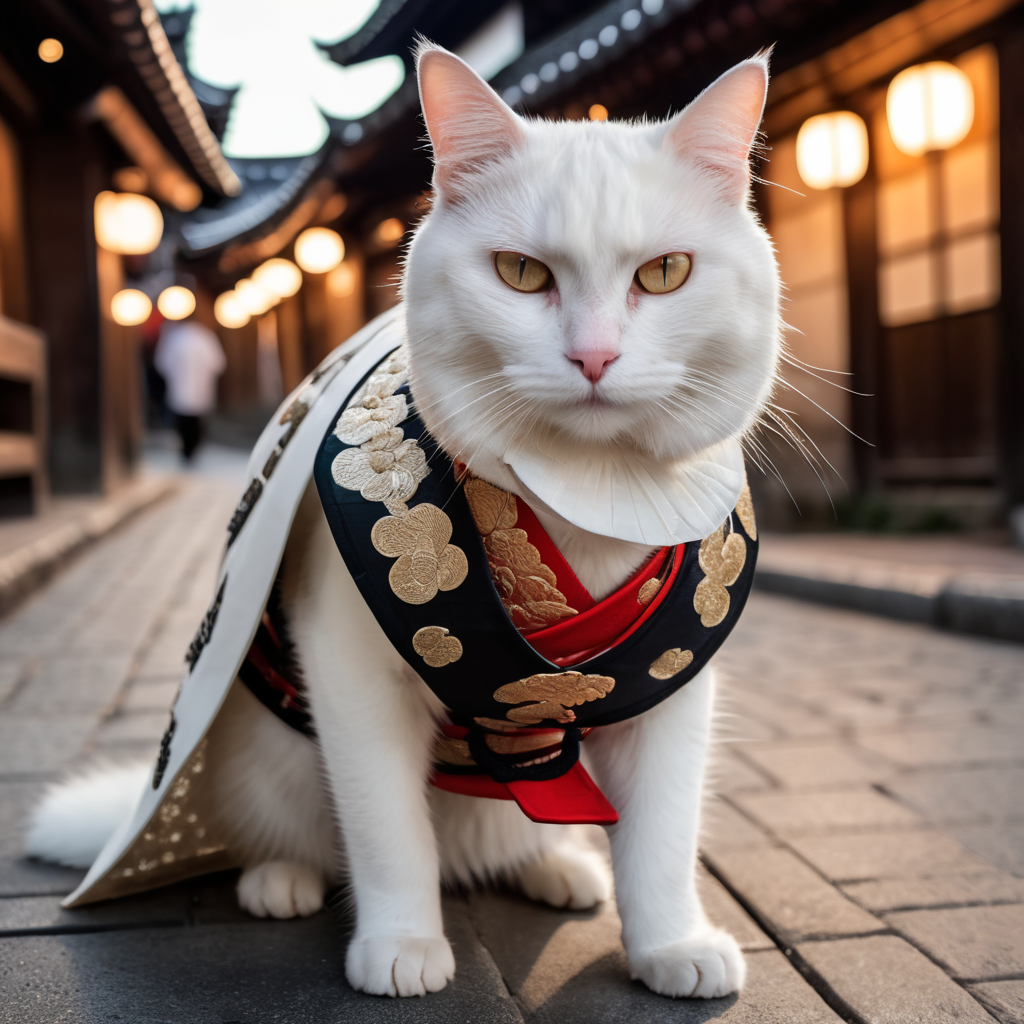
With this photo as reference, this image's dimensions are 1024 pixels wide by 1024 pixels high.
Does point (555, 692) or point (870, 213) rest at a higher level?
point (870, 213)

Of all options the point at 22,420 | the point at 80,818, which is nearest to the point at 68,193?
the point at 22,420

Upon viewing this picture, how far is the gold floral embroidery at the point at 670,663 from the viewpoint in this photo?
1.37 m

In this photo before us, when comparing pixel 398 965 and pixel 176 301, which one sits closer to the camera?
pixel 398 965

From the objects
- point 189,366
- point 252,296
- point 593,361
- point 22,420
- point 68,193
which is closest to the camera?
point 593,361

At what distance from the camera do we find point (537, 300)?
118cm

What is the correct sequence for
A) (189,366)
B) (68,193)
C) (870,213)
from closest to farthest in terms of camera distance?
(870,213) < (68,193) < (189,366)

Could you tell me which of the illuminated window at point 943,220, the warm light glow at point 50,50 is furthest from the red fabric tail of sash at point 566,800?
the warm light glow at point 50,50

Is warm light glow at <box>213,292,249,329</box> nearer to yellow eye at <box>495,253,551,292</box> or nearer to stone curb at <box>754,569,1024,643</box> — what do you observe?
stone curb at <box>754,569,1024,643</box>

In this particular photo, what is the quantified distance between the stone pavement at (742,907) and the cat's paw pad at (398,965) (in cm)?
2

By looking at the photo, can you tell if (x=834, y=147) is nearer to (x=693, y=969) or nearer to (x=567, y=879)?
(x=567, y=879)

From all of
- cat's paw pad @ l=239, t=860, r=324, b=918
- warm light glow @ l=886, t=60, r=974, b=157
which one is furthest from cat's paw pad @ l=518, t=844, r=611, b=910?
warm light glow @ l=886, t=60, r=974, b=157

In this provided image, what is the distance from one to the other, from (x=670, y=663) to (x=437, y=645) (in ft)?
1.09

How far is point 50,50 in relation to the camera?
6.88 m

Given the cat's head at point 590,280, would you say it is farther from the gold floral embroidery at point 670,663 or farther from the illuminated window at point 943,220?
the illuminated window at point 943,220
